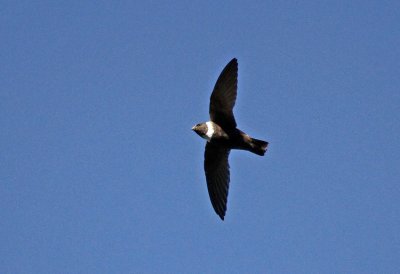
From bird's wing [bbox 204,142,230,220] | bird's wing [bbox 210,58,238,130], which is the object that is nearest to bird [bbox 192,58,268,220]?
bird's wing [bbox 210,58,238,130]

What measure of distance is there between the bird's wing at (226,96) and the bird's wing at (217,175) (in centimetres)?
74

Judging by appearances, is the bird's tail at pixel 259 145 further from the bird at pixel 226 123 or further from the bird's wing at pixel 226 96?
the bird's wing at pixel 226 96

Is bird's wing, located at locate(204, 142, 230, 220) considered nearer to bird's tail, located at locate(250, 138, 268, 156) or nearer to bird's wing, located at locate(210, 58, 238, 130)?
bird's wing, located at locate(210, 58, 238, 130)

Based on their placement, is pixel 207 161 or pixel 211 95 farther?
pixel 207 161

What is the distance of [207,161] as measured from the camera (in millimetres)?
12742

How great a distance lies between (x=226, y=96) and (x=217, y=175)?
4.83 feet

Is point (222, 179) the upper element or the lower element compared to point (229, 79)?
lower

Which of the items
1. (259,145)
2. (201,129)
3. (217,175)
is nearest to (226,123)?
(201,129)

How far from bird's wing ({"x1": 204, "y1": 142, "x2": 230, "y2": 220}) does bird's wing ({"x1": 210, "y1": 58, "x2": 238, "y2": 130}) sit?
2.42 feet

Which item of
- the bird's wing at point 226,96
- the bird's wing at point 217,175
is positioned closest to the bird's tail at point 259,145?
the bird's wing at point 226,96

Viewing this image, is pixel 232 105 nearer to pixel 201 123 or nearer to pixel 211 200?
pixel 201 123

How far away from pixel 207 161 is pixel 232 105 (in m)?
1.25

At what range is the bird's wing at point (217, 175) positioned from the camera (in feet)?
41.3

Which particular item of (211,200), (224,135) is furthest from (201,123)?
(211,200)
